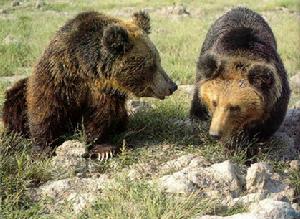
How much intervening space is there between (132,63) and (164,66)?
496 centimetres

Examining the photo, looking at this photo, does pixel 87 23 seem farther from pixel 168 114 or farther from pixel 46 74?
→ pixel 168 114

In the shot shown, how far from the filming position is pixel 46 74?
4828mm

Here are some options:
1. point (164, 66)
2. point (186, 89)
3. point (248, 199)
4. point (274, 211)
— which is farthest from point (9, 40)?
point (274, 211)

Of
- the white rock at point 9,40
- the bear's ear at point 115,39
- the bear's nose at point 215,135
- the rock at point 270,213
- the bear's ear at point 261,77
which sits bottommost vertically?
the white rock at point 9,40

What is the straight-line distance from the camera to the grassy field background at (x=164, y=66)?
12.2ft

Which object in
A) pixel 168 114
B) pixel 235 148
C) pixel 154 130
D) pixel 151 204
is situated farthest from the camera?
pixel 168 114

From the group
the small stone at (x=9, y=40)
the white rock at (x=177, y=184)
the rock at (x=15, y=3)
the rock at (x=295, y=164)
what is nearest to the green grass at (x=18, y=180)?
the white rock at (x=177, y=184)

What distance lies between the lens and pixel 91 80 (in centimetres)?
479

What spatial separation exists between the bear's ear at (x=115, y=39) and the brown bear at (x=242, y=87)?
0.88 m

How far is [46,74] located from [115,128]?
77 cm

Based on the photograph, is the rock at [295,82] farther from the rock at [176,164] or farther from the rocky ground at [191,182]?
the rock at [176,164]

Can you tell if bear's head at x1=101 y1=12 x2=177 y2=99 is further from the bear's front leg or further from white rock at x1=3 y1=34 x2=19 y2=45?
white rock at x1=3 y1=34 x2=19 y2=45

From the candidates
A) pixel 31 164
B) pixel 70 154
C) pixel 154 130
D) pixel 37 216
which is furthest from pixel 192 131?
pixel 37 216

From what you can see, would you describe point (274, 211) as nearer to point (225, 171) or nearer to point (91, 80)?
point (225, 171)
